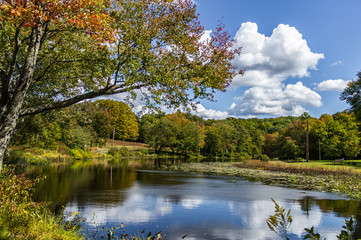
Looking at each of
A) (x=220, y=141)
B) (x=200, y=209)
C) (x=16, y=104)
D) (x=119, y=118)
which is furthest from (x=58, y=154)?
(x=220, y=141)

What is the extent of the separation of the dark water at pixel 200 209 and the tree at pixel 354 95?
23493 mm

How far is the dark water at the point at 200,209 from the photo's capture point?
30.8 feet

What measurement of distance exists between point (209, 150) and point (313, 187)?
68.9 meters

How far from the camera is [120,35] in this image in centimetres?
Answer: 950

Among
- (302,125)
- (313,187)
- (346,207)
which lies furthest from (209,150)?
(346,207)

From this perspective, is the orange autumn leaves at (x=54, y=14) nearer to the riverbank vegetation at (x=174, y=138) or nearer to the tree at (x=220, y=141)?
the riverbank vegetation at (x=174, y=138)

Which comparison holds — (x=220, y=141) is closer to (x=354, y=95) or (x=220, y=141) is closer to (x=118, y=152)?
(x=118, y=152)

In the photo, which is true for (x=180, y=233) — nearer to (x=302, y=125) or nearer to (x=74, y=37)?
(x=74, y=37)

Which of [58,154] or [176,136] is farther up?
[176,136]

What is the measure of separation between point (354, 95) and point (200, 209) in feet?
106

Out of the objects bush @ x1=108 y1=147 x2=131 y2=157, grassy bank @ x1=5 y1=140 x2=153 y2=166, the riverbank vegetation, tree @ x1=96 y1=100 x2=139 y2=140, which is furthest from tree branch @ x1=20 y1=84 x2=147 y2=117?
tree @ x1=96 y1=100 x2=139 y2=140

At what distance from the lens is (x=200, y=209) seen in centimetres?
1245

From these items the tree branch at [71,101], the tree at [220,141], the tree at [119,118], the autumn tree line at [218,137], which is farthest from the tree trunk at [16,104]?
the tree at [220,141]

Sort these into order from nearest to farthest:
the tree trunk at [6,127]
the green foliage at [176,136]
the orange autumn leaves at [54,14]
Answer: the orange autumn leaves at [54,14] → the tree trunk at [6,127] → the green foliage at [176,136]
